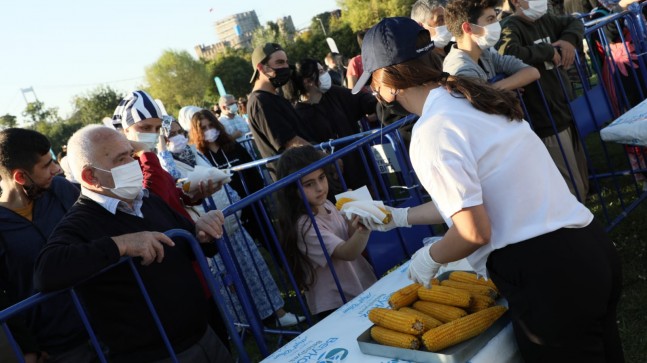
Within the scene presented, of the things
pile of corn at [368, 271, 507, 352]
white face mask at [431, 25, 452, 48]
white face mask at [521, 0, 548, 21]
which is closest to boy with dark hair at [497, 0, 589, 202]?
white face mask at [521, 0, 548, 21]

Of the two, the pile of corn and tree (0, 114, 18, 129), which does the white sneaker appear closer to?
tree (0, 114, 18, 129)

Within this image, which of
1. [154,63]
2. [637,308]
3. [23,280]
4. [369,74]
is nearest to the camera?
[369,74]

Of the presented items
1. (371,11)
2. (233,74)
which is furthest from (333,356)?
(233,74)

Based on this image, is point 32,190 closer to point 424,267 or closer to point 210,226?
point 210,226

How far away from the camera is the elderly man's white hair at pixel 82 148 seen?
275 centimetres

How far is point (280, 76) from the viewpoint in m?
5.71

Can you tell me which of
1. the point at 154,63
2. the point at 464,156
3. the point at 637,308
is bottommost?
the point at 637,308

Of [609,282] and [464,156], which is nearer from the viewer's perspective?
[464,156]

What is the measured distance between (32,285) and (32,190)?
0.56 metres

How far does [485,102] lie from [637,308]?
107 inches

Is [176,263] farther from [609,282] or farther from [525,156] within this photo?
[609,282]

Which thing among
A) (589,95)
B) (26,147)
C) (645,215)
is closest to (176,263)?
(26,147)

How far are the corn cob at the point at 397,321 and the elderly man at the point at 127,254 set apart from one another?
39.1 inches

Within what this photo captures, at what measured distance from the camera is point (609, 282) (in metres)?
2.00
